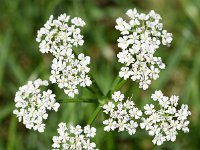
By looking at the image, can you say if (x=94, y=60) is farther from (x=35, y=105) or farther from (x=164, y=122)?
(x=164, y=122)

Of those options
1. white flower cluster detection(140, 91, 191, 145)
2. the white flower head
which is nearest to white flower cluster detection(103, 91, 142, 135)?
white flower cluster detection(140, 91, 191, 145)

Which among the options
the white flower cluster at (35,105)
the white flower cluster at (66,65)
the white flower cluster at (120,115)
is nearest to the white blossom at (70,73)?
the white flower cluster at (66,65)

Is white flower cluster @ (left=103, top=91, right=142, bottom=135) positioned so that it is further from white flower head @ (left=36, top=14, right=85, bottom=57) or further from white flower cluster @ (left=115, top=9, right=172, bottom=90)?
white flower head @ (left=36, top=14, right=85, bottom=57)

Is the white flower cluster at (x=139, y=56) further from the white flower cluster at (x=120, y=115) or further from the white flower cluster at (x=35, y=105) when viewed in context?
the white flower cluster at (x=35, y=105)

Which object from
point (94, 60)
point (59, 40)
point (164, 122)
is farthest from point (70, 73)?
point (94, 60)

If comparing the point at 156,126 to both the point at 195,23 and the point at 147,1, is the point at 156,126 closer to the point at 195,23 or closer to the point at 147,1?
the point at 195,23

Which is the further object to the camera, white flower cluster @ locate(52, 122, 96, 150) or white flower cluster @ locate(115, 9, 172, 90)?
white flower cluster @ locate(115, 9, 172, 90)

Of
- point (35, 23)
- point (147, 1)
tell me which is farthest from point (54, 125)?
point (147, 1)
